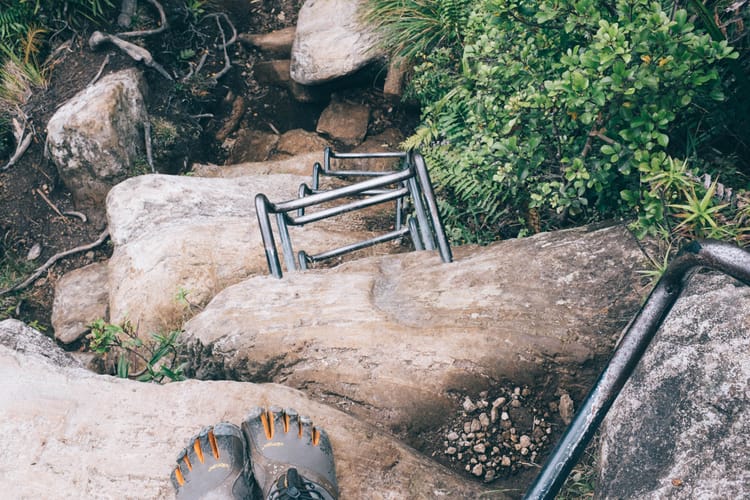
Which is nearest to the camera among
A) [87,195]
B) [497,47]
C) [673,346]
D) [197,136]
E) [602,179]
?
[673,346]

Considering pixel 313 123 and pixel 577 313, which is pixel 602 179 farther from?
pixel 313 123

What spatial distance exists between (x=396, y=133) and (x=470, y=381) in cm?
452

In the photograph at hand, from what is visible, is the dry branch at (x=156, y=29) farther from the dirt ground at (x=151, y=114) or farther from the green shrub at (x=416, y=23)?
the green shrub at (x=416, y=23)

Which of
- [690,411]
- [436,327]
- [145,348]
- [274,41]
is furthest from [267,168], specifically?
[690,411]

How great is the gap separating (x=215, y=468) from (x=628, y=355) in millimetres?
1473

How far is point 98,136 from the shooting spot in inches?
229

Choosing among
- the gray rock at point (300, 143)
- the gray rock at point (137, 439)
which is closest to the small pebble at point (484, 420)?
the gray rock at point (137, 439)

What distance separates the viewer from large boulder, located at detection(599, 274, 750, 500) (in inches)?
55.9

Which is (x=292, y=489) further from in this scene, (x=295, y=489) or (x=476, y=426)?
(x=476, y=426)

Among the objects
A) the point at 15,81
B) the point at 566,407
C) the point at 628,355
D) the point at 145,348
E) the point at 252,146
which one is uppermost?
the point at 628,355

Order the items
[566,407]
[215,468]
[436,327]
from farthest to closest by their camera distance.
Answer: [436,327]
[566,407]
[215,468]

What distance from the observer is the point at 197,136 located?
681 cm

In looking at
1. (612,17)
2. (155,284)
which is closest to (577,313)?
(612,17)

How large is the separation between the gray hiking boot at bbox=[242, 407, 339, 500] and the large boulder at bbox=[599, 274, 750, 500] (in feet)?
3.00
